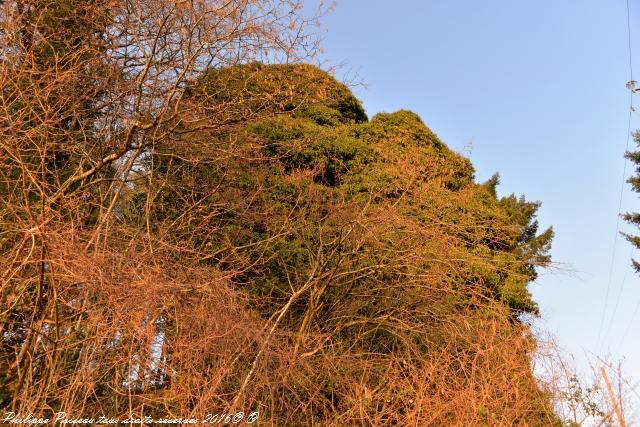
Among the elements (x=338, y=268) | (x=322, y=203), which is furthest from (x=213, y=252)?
(x=322, y=203)

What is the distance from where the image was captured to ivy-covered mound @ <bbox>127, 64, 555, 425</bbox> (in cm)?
511

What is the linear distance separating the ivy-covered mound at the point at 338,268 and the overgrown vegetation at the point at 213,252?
4cm

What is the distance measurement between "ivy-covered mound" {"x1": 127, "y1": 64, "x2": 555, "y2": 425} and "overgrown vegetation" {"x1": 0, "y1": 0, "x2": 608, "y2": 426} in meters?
0.04

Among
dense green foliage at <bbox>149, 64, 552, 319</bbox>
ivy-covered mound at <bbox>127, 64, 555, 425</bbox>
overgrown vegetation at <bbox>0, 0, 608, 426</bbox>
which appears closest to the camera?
overgrown vegetation at <bbox>0, 0, 608, 426</bbox>

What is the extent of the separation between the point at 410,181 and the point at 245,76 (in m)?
2.44

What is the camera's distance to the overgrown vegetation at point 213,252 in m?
4.05

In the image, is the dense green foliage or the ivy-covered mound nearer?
the ivy-covered mound

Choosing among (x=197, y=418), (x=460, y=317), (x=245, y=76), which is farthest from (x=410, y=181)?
(x=197, y=418)

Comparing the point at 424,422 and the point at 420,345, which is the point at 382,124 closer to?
the point at 420,345

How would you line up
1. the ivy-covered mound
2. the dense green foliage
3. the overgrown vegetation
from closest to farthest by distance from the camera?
the overgrown vegetation, the ivy-covered mound, the dense green foliage

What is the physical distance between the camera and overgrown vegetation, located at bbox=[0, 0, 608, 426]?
4051 millimetres

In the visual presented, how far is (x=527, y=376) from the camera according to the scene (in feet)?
17.4

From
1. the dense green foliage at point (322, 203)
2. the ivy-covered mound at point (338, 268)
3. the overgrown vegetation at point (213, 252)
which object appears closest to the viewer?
the overgrown vegetation at point (213, 252)

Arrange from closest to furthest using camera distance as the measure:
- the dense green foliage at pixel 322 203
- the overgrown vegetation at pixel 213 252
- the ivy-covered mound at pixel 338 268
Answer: the overgrown vegetation at pixel 213 252, the ivy-covered mound at pixel 338 268, the dense green foliage at pixel 322 203
